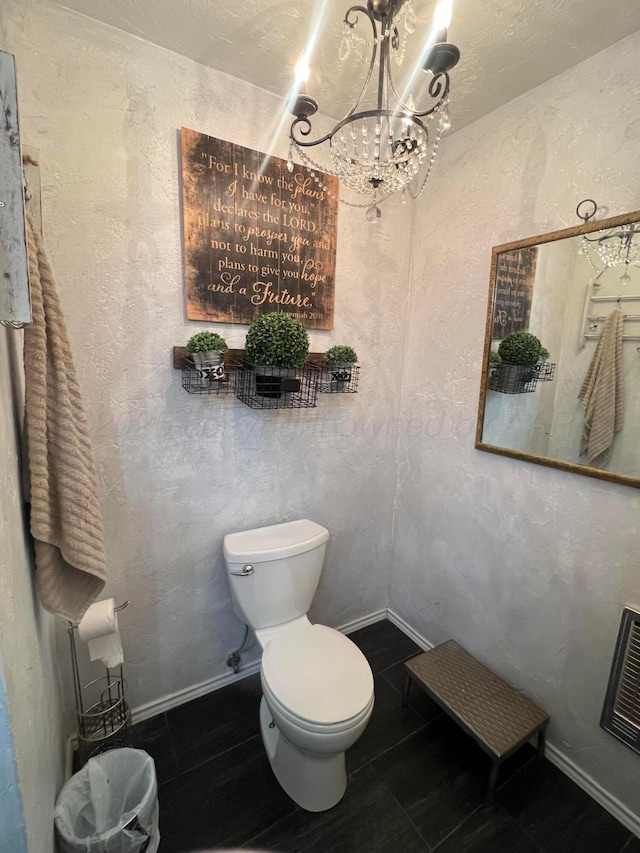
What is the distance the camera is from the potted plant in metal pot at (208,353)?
4.11ft

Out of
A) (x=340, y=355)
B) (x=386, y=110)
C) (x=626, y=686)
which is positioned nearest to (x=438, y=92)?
(x=386, y=110)

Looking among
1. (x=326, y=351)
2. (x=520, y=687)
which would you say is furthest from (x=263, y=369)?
(x=520, y=687)

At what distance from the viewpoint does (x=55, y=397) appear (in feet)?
2.69

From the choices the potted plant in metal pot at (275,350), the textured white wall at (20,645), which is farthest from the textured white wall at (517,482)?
the textured white wall at (20,645)

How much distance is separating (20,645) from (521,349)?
1.65m

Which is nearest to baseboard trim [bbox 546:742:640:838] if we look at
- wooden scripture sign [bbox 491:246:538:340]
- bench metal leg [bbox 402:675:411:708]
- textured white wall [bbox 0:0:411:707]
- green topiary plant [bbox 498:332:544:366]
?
bench metal leg [bbox 402:675:411:708]

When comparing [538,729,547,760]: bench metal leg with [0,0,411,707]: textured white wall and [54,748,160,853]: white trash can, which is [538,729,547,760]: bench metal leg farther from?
[54,748,160,853]: white trash can

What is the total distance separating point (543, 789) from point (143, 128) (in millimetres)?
2613

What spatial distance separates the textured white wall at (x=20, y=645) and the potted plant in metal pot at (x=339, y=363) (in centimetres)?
102

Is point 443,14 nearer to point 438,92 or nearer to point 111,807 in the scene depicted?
point 438,92

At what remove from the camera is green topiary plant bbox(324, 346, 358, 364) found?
5.08 feet

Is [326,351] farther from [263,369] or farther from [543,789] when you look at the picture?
[543,789]

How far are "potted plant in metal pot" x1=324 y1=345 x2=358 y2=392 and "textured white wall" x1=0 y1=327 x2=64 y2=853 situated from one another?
1.02 m

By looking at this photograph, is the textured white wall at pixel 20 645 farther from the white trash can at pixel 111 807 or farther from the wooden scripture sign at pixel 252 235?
the wooden scripture sign at pixel 252 235
